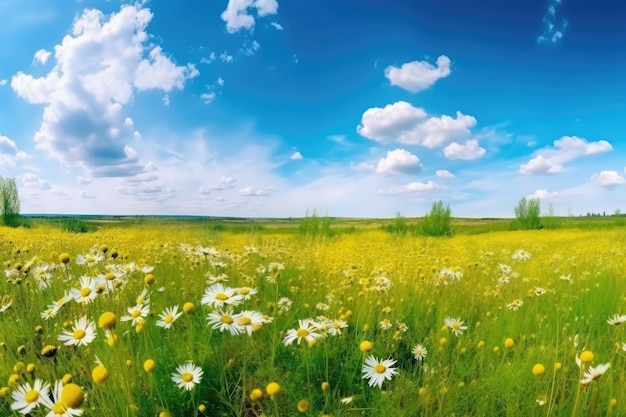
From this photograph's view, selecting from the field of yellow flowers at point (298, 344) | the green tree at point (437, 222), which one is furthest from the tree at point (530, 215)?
the field of yellow flowers at point (298, 344)

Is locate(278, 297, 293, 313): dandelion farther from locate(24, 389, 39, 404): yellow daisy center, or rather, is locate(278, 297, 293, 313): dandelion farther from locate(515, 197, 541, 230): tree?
locate(515, 197, 541, 230): tree

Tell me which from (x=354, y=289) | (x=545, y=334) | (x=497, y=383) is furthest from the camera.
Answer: (x=354, y=289)

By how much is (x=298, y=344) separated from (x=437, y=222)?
23.0 meters

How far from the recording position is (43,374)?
2471 mm

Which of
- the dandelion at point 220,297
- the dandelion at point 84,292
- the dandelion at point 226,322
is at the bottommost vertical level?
the dandelion at point 226,322

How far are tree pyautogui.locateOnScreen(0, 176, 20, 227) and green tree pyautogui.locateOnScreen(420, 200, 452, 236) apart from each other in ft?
80.1

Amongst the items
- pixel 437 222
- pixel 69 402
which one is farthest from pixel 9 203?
pixel 69 402

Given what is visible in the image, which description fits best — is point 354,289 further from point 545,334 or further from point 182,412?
point 182,412

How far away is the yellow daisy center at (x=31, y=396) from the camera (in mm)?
1643

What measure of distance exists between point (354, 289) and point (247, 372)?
5.85 ft

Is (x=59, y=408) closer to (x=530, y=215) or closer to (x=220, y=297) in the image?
(x=220, y=297)

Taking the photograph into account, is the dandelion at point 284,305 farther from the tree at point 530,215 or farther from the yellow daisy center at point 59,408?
the tree at point 530,215

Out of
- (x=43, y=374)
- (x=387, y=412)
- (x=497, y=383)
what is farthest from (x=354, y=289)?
(x=43, y=374)

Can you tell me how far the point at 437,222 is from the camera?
2450 centimetres
